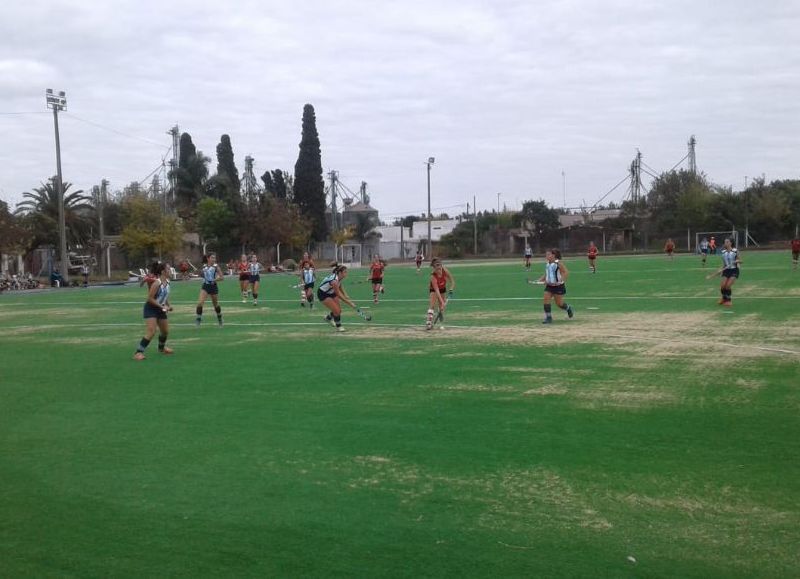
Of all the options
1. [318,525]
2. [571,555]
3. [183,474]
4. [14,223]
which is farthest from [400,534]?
[14,223]

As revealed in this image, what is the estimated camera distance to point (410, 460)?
24.1ft

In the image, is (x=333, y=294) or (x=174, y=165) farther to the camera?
(x=174, y=165)

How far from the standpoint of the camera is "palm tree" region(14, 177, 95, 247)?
6266 centimetres

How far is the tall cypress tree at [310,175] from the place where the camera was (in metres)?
84.8

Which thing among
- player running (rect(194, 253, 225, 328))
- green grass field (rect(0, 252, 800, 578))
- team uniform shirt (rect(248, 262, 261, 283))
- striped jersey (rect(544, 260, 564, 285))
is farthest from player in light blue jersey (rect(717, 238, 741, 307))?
team uniform shirt (rect(248, 262, 261, 283))

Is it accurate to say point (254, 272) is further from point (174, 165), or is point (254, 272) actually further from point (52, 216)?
point (174, 165)

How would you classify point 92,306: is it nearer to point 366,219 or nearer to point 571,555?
point 571,555

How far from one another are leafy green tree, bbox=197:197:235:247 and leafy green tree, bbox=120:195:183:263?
11.2 meters

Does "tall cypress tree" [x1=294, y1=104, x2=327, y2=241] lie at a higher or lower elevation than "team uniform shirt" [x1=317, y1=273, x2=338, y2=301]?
higher

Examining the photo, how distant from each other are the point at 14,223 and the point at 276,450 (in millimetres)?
49660

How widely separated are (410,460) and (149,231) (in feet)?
187

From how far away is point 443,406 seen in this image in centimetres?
972

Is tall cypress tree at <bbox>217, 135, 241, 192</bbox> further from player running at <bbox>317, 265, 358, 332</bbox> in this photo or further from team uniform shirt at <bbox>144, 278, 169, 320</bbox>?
team uniform shirt at <bbox>144, 278, 169, 320</bbox>

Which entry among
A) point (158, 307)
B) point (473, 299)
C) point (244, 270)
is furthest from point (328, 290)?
point (244, 270)
